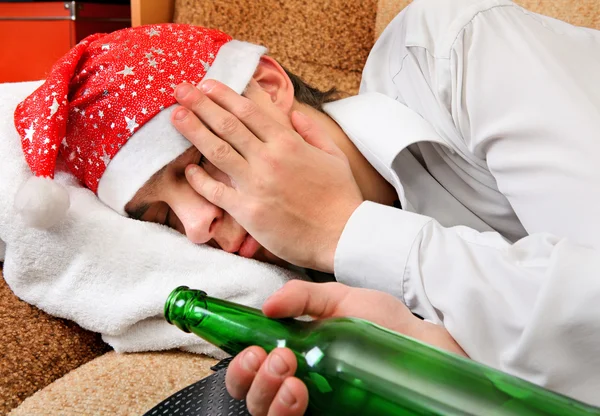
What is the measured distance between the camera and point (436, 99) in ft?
3.05

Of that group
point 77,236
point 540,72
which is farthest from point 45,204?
point 540,72

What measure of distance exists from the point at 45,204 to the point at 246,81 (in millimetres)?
308

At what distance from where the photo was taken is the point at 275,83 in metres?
0.92

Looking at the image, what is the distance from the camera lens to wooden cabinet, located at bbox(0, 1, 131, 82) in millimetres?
2197

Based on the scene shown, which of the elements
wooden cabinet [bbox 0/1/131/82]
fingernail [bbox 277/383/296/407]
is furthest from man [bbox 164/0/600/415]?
Answer: wooden cabinet [bbox 0/1/131/82]

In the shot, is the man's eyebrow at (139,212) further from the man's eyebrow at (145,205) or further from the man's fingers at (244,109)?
the man's fingers at (244,109)

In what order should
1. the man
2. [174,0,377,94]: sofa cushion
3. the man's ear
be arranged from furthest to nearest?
[174,0,377,94]: sofa cushion
the man's ear
the man

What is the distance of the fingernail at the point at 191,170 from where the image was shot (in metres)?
0.76

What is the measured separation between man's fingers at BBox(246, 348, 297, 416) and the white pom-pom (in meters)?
0.37

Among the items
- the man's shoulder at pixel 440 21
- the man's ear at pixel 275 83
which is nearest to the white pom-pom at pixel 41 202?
the man's ear at pixel 275 83

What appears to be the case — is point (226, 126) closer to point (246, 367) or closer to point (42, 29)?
point (246, 367)

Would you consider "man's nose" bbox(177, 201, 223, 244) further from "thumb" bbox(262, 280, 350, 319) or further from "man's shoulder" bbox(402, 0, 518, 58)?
"man's shoulder" bbox(402, 0, 518, 58)

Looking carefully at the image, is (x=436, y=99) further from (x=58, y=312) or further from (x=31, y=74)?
(x=31, y=74)

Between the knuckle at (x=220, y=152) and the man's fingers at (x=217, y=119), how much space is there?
18mm
